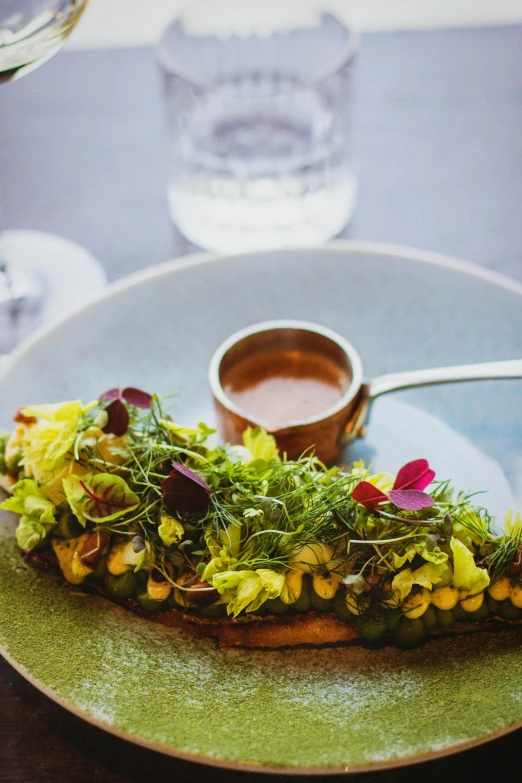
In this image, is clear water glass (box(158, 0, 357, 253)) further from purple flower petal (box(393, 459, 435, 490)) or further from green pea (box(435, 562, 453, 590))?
green pea (box(435, 562, 453, 590))

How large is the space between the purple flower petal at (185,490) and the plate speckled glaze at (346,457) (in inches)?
5.6

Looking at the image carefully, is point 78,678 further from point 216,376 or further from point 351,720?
point 216,376

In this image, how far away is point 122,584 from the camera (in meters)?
1.03

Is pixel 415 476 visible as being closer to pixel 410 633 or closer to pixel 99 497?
pixel 410 633

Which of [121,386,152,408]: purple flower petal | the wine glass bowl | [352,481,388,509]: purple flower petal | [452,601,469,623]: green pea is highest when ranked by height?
the wine glass bowl

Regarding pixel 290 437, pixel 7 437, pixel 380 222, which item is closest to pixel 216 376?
pixel 290 437

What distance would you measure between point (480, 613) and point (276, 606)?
217 millimetres

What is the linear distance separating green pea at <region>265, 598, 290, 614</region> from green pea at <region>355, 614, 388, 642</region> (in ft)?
0.27

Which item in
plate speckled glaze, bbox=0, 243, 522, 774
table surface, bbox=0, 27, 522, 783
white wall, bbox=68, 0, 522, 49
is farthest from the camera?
white wall, bbox=68, 0, 522, 49

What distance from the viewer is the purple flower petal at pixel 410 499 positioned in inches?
37.8

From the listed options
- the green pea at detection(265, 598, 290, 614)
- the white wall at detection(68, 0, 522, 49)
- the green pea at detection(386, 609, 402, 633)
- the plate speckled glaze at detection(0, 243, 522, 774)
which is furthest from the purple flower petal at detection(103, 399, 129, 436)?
the white wall at detection(68, 0, 522, 49)

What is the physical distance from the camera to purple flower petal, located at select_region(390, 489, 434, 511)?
37.8 inches

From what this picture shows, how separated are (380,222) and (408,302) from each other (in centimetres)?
36

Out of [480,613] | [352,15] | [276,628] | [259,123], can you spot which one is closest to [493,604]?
[480,613]
